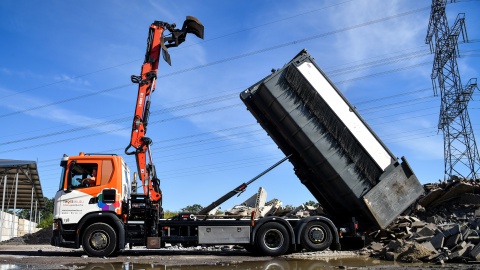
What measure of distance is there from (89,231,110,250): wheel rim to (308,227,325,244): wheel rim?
5299 mm

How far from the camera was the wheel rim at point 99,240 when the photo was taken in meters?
11.3

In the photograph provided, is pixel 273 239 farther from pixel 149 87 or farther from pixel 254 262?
pixel 149 87

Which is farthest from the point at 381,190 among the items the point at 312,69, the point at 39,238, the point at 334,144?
the point at 39,238

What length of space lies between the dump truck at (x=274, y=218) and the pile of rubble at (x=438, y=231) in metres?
1.00

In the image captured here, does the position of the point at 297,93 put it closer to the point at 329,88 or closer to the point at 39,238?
the point at 329,88

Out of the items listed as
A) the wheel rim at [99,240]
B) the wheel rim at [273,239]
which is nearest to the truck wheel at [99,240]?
the wheel rim at [99,240]

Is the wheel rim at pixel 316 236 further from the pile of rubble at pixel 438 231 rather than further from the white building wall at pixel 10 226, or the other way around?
the white building wall at pixel 10 226

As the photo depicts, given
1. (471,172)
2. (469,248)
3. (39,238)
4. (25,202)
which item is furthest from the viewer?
(25,202)

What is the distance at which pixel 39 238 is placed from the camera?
75.7 ft

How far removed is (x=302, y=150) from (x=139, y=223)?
4754mm

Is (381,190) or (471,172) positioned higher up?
(471,172)

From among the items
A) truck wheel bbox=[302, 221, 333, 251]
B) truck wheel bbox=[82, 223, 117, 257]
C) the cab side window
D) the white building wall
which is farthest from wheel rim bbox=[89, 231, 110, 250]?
the white building wall

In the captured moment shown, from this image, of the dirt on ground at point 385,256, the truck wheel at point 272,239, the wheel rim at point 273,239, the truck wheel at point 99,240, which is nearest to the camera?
the dirt on ground at point 385,256

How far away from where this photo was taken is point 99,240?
37.2ft
